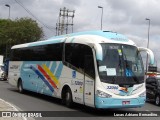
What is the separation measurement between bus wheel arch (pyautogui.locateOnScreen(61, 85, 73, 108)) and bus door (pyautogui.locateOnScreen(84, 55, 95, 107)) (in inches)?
66.5

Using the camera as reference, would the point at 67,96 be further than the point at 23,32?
No

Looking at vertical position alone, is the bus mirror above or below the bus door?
above

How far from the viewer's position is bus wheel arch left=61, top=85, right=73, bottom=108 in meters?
16.7

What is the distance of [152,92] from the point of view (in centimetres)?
2197

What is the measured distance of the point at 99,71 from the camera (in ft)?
47.4

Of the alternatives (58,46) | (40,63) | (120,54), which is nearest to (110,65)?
(120,54)

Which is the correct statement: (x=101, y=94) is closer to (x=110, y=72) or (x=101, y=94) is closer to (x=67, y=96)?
(x=110, y=72)

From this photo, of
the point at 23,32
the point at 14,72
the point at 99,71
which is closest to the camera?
the point at 99,71

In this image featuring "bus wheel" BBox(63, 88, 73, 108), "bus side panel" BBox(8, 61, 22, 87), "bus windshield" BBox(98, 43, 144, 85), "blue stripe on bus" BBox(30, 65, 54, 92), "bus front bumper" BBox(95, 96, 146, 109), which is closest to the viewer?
"bus front bumper" BBox(95, 96, 146, 109)

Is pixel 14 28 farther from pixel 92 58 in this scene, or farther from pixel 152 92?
pixel 92 58

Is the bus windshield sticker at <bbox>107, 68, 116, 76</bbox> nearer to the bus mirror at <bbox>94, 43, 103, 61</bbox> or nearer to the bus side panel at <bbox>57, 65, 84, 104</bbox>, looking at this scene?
the bus mirror at <bbox>94, 43, 103, 61</bbox>

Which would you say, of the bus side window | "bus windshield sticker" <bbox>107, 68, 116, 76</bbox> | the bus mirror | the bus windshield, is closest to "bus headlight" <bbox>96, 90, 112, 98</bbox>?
the bus windshield

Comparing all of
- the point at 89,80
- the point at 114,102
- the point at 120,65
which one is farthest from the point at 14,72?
the point at 114,102

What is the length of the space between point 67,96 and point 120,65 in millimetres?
3432
